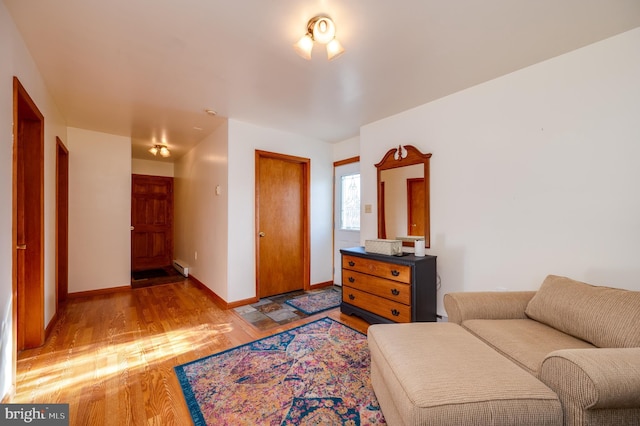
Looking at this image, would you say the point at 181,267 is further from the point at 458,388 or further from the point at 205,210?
the point at 458,388

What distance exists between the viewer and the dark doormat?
486cm

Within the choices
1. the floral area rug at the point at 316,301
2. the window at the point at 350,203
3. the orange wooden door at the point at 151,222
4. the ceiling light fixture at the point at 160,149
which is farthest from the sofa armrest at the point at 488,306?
the orange wooden door at the point at 151,222

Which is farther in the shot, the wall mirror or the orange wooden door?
the orange wooden door

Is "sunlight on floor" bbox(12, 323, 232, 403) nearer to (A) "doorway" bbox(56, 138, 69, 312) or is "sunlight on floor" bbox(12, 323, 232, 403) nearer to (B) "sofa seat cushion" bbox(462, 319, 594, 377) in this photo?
(A) "doorway" bbox(56, 138, 69, 312)

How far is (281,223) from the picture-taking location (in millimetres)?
3898

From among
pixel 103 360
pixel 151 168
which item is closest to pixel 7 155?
pixel 103 360

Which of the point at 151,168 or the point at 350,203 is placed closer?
the point at 350,203

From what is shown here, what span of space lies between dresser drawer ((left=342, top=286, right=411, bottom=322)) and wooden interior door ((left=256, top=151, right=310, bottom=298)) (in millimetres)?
1208

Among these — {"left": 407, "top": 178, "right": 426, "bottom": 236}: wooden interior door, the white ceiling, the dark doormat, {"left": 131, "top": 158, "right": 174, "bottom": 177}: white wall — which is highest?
the white ceiling

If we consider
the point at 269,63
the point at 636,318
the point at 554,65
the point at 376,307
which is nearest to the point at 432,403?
the point at 636,318

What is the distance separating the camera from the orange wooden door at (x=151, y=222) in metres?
5.48

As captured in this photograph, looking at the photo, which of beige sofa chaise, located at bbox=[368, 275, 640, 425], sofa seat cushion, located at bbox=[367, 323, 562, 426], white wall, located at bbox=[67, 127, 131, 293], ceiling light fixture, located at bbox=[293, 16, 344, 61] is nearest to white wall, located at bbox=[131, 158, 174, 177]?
white wall, located at bbox=[67, 127, 131, 293]

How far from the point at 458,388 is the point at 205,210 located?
3.91 m

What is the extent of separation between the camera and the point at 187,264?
199 inches
